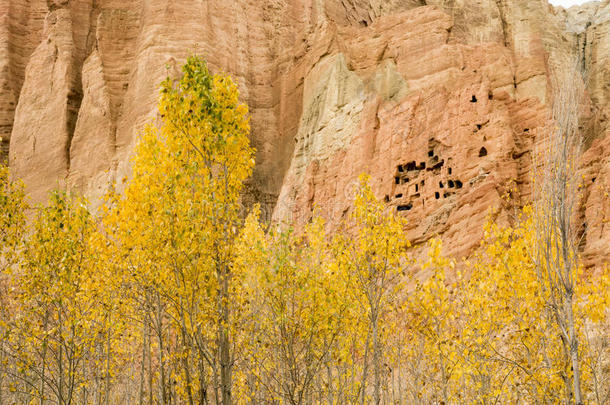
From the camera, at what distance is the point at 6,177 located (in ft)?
45.7

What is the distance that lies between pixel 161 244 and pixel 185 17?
56.6 metres

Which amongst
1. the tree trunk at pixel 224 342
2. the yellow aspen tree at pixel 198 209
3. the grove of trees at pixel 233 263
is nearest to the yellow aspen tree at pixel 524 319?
the grove of trees at pixel 233 263

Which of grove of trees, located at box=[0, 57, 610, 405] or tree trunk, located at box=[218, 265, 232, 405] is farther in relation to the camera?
tree trunk, located at box=[218, 265, 232, 405]

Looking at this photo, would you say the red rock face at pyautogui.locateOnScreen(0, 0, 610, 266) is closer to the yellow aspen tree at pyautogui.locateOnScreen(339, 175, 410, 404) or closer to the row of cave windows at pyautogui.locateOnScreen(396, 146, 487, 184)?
the row of cave windows at pyautogui.locateOnScreen(396, 146, 487, 184)

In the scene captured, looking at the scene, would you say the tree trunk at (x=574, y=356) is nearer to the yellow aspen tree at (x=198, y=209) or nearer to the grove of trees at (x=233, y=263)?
the grove of trees at (x=233, y=263)

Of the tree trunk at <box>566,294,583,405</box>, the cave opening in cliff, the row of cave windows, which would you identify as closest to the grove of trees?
the tree trunk at <box>566,294,583,405</box>

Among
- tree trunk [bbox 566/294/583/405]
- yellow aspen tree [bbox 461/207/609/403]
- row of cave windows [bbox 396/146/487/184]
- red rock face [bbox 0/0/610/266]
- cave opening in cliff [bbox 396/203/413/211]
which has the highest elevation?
red rock face [bbox 0/0/610/266]

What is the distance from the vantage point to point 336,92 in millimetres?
57906

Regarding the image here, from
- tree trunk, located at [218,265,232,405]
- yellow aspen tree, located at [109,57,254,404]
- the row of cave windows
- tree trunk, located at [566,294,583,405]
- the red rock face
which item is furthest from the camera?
the row of cave windows

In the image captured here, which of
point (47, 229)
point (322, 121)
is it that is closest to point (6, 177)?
point (47, 229)

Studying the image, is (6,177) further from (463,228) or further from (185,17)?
(185,17)

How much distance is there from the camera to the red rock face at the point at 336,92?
145 ft

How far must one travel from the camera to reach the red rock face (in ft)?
145

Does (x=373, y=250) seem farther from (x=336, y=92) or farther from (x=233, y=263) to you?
(x=336, y=92)
